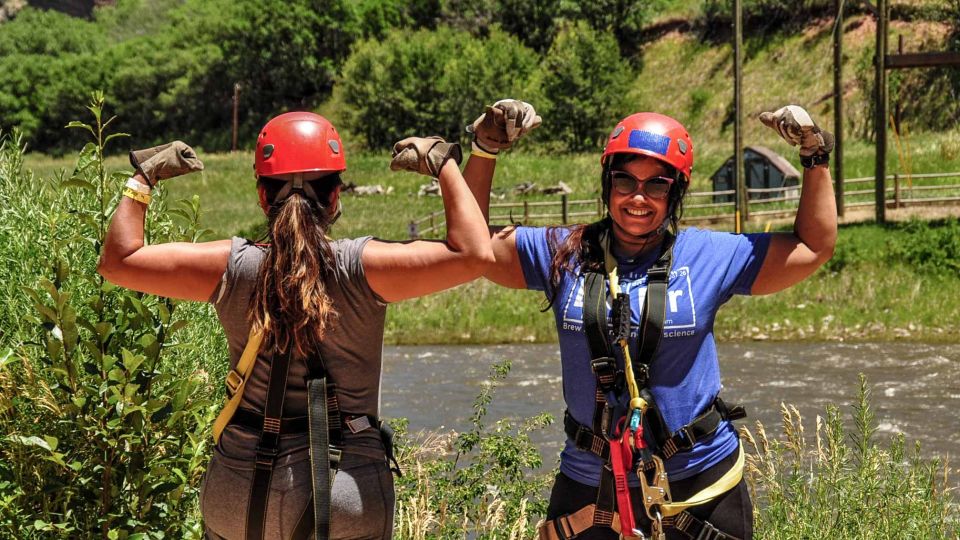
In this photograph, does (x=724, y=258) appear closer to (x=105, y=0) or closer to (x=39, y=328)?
(x=39, y=328)

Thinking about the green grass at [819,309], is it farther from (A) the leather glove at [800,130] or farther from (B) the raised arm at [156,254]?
(A) the leather glove at [800,130]

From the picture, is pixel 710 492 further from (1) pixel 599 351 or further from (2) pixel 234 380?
(2) pixel 234 380

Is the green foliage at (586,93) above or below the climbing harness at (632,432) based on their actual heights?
above

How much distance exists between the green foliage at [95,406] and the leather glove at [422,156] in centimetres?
170

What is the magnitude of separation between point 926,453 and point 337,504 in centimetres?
1140

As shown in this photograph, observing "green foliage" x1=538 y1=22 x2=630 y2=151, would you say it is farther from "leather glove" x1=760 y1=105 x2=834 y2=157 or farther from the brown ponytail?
the brown ponytail

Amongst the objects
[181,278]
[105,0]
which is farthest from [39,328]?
[105,0]

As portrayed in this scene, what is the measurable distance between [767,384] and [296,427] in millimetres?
15298

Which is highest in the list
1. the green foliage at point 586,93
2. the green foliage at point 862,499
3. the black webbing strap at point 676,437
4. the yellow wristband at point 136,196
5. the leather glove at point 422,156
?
the green foliage at point 586,93

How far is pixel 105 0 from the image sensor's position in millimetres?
144750

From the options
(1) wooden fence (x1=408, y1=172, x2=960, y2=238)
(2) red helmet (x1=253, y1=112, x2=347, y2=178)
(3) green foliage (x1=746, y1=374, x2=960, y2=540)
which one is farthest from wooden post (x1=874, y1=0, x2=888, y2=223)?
(2) red helmet (x1=253, y1=112, x2=347, y2=178)

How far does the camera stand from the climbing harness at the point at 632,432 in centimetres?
392

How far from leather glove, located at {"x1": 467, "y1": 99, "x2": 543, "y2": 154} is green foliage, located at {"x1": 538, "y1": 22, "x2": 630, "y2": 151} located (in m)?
59.0

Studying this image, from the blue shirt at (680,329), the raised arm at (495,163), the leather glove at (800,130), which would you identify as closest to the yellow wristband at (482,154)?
the raised arm at (495,163)
